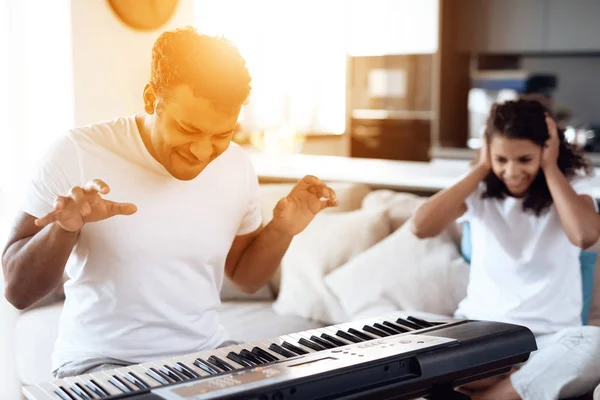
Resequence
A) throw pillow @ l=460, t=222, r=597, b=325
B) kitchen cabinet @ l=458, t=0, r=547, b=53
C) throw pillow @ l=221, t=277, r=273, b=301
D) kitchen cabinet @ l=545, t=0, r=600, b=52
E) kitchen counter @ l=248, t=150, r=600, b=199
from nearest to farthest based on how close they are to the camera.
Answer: throw pillow @ l=460, t=222, r=597, b=325 < kitchen counter @ l=248, t=150, r=600, b=199 < throw pillow @ l=221, t=277, r=273, b=301 < kitchen cabinet @ l=545, t=0, r=600, b=52 < kitchen cabinet @ l=458, t=0, r=547, b=53

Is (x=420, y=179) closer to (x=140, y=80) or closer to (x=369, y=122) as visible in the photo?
(x=140, y=80)

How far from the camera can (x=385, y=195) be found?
9.96ft

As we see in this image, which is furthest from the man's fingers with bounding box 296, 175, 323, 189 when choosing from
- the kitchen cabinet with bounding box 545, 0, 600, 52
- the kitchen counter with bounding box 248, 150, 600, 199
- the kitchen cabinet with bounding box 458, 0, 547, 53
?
the kitchen cabinet with bounding box 458, 0, 547, 53

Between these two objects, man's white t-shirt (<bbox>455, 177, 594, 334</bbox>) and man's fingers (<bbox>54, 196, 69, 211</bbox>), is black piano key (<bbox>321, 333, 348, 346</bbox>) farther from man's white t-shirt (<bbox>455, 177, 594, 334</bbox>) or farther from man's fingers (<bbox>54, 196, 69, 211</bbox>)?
man's white t-shirt (<bbox>455, 177, 594, 334</bbox>)

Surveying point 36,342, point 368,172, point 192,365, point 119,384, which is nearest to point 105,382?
point 119,384

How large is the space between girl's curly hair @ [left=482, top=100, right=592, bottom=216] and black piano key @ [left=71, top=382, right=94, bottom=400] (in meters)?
1.42

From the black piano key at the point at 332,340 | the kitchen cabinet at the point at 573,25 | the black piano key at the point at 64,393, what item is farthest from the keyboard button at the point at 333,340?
the kitchen cabinet at the point at 573,25

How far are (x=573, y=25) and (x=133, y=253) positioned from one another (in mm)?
5041

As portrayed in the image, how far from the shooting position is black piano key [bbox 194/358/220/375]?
1.19m

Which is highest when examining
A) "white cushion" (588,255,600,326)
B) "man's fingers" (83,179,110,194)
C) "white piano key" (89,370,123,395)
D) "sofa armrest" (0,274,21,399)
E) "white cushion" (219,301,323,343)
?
"man's fingers" (83,179,110,194)

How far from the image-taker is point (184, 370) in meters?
1.19

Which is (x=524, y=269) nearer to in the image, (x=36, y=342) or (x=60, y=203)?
(x=60, y=203)

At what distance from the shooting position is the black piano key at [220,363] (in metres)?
1.20

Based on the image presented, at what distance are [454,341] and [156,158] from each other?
67 cm
